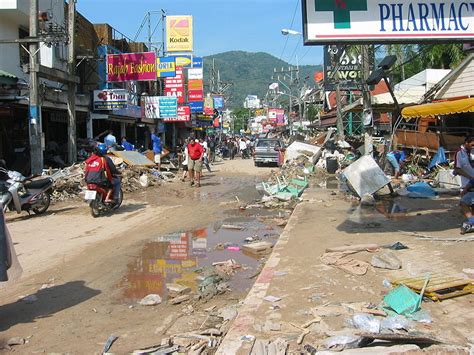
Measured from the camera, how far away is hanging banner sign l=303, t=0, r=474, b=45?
691cm

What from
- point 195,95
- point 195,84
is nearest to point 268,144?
point 195,84

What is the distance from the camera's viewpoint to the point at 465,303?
4.81 metres

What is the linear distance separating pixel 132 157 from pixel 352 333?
1705cm

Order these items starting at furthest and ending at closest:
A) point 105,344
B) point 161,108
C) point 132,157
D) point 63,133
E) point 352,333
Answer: point 161,108 → point 63,133 → point 132,157 → point 105,344 → point 352,333

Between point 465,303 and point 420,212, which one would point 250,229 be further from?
point 465,303

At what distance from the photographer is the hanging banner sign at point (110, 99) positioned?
934 inches

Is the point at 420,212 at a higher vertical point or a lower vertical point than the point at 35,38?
lower

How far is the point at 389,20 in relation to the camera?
23.1 ft

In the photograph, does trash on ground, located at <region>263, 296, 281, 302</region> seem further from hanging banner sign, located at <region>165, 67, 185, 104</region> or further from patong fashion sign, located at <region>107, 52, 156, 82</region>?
hanging banner sign, located at <region>165, 67, 185, 104</region>

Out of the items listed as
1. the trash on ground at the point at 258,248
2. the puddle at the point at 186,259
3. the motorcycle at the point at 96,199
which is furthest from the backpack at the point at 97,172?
the trash on ground at the point at 258,248

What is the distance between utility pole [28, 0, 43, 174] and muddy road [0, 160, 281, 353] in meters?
3.35

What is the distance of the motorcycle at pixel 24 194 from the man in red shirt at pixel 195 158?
21.0ft

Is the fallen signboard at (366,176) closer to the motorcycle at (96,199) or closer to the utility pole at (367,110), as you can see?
the utility pole at (367,110)

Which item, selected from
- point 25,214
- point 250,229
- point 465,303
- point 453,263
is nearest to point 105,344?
point 465,303
